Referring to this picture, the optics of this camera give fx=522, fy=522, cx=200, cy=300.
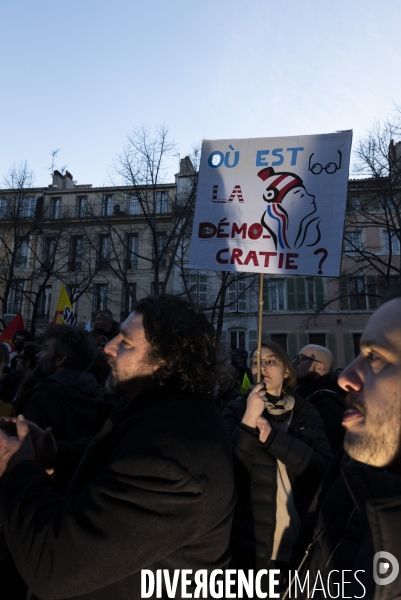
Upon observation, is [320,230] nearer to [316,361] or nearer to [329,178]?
[329,178]

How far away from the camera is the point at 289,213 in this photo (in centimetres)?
402

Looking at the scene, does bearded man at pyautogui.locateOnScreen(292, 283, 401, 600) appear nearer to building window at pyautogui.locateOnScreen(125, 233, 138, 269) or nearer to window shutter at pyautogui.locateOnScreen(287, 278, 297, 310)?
building window at pyautogui.locateOnScreen(125, 233, 138, 269)

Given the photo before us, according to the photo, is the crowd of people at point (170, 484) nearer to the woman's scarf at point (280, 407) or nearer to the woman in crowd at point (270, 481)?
the woman in crowd at point (270, 481)

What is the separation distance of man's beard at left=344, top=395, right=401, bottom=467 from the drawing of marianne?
109 inches

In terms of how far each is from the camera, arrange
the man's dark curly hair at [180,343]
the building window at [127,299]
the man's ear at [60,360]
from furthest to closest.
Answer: the building window at [127,299] < the man's ear at [60,360] < the man's dark curly hair at [180,343]

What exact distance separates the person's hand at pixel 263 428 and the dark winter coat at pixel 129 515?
130 cm

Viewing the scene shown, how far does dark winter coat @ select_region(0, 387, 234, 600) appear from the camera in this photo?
4.87 feet

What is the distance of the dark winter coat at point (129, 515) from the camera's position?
1484mm

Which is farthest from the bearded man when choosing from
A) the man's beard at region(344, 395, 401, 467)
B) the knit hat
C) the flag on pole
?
the flag on pole

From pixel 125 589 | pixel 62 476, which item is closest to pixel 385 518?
pixel 125 589

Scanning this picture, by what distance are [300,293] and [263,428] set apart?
28481 millimetres

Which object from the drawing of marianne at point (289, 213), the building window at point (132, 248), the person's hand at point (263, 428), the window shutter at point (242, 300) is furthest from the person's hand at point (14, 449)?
the window shutter at point (242, 300)

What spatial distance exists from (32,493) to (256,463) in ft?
5.45

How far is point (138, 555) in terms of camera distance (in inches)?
58.9
